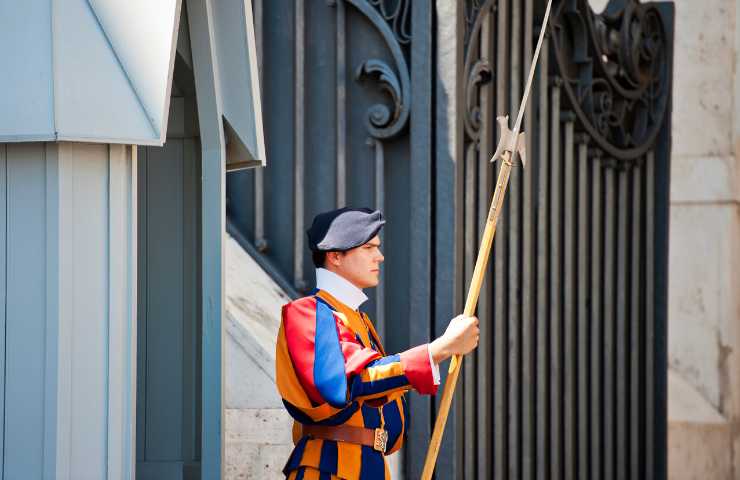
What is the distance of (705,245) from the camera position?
945 centimetres

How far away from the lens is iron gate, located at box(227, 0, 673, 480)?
19.7ft

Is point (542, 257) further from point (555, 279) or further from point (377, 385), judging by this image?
point (377, 385)

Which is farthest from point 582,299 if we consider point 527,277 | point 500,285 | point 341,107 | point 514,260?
point 341,107

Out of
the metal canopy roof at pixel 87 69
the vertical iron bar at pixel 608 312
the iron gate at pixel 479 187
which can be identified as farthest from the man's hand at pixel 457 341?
the vertical iron bar at pixel 608 312

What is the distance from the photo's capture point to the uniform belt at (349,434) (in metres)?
4.27

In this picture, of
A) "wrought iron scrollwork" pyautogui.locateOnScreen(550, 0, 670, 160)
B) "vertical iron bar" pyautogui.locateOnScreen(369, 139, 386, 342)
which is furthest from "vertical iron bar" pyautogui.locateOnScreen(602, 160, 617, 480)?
"vertical iron bar" pyautogui.locateOnScreen(369, 139, 386, 342)

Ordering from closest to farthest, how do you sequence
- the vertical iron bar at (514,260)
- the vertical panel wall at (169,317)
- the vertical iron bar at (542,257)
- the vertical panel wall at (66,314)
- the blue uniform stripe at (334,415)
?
the vertical panel wall at (66,314) → the blue uniform stripe at (334,415) → the vertical panel wall at (169,317) → the vertical iron bar at (514,260) → the vertical iron bar at (542,257)

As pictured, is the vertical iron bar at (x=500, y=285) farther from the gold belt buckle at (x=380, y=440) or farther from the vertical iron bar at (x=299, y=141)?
the gold belt buckle at (x=380, y=440)

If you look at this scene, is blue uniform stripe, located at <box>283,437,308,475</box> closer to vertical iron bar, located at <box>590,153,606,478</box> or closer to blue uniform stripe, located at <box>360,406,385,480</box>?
blue uniform stripe, located at <box>360,406,385,480</box>

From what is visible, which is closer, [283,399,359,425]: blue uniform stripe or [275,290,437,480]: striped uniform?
[275,290,437,480]: striped uniform

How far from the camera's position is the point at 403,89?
19.9 feet

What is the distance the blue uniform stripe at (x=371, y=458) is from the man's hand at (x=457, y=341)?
1.01 ft

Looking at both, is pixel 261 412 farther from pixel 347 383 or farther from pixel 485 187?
pixel 347 383

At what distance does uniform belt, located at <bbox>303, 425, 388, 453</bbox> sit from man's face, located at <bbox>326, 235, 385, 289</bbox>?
1.47ft
